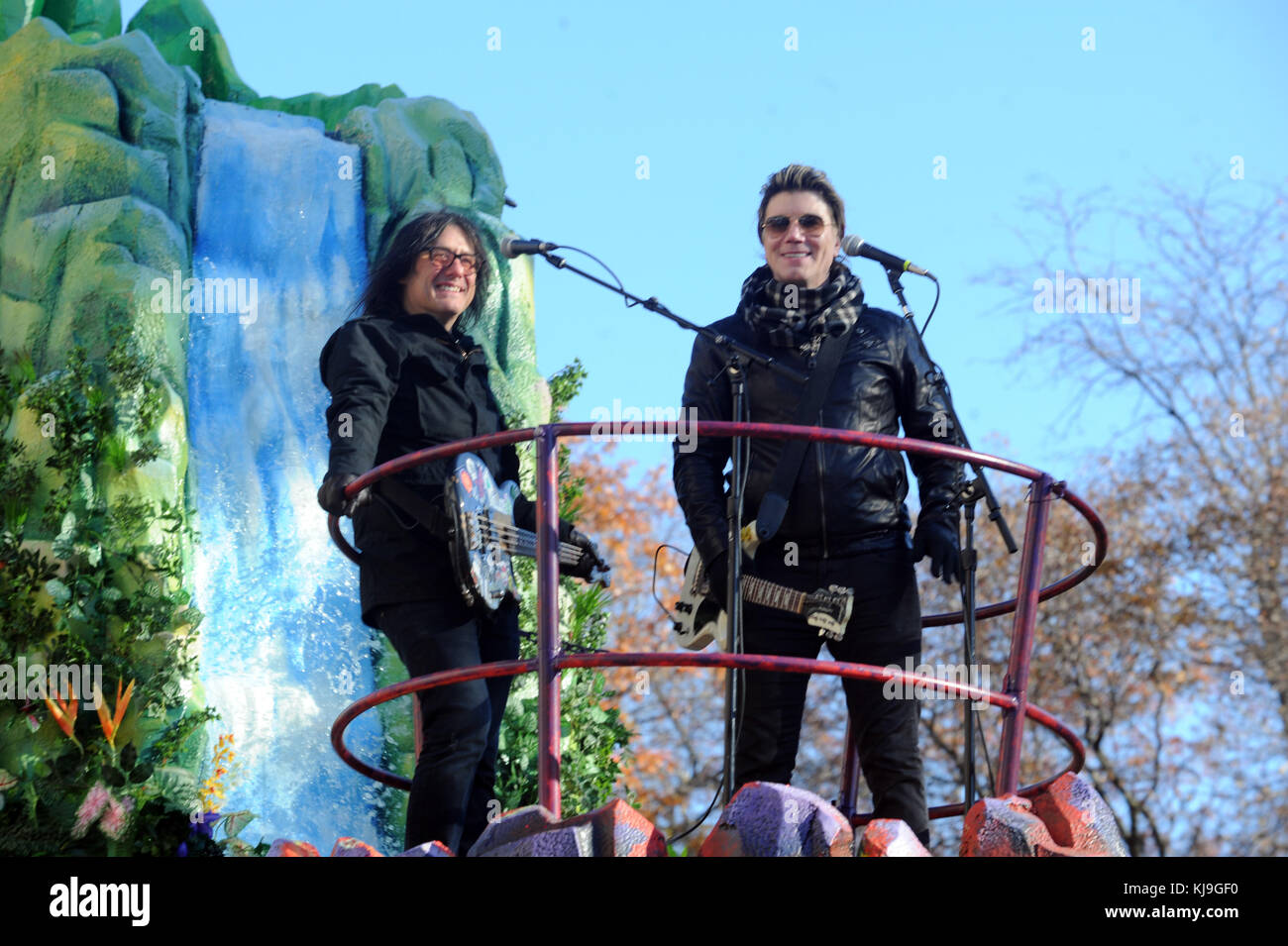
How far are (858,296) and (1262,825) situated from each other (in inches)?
503

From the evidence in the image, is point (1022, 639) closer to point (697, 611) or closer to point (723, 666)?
point (723, 666)

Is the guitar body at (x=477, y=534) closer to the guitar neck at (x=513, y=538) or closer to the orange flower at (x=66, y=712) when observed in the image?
the guitar neck at (x=513, y=538)

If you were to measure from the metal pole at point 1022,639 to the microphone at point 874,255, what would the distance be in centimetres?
93

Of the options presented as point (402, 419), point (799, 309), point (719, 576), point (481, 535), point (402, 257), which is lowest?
point (719, 576)

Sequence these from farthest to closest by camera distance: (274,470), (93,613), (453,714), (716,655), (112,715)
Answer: (274,470), (93,613), (112,715), (453,714), (716,655)

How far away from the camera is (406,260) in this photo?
453 centimetres

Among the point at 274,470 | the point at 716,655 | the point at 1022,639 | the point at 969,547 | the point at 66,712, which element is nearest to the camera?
the point at 716,655

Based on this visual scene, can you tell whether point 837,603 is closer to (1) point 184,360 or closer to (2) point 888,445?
(2) point 888,445

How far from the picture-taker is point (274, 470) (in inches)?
377

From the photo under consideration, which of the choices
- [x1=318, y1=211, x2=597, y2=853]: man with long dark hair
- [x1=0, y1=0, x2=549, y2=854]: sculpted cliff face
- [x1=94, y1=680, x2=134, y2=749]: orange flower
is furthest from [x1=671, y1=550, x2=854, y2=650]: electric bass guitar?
[x1=0, y1=0, x2=549, y2=854]: sculpted cliff face

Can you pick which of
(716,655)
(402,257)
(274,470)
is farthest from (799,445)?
(274,470)

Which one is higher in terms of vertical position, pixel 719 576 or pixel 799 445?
pixel 799 445

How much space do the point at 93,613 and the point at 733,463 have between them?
16.3 feet

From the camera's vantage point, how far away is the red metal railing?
3.26m
